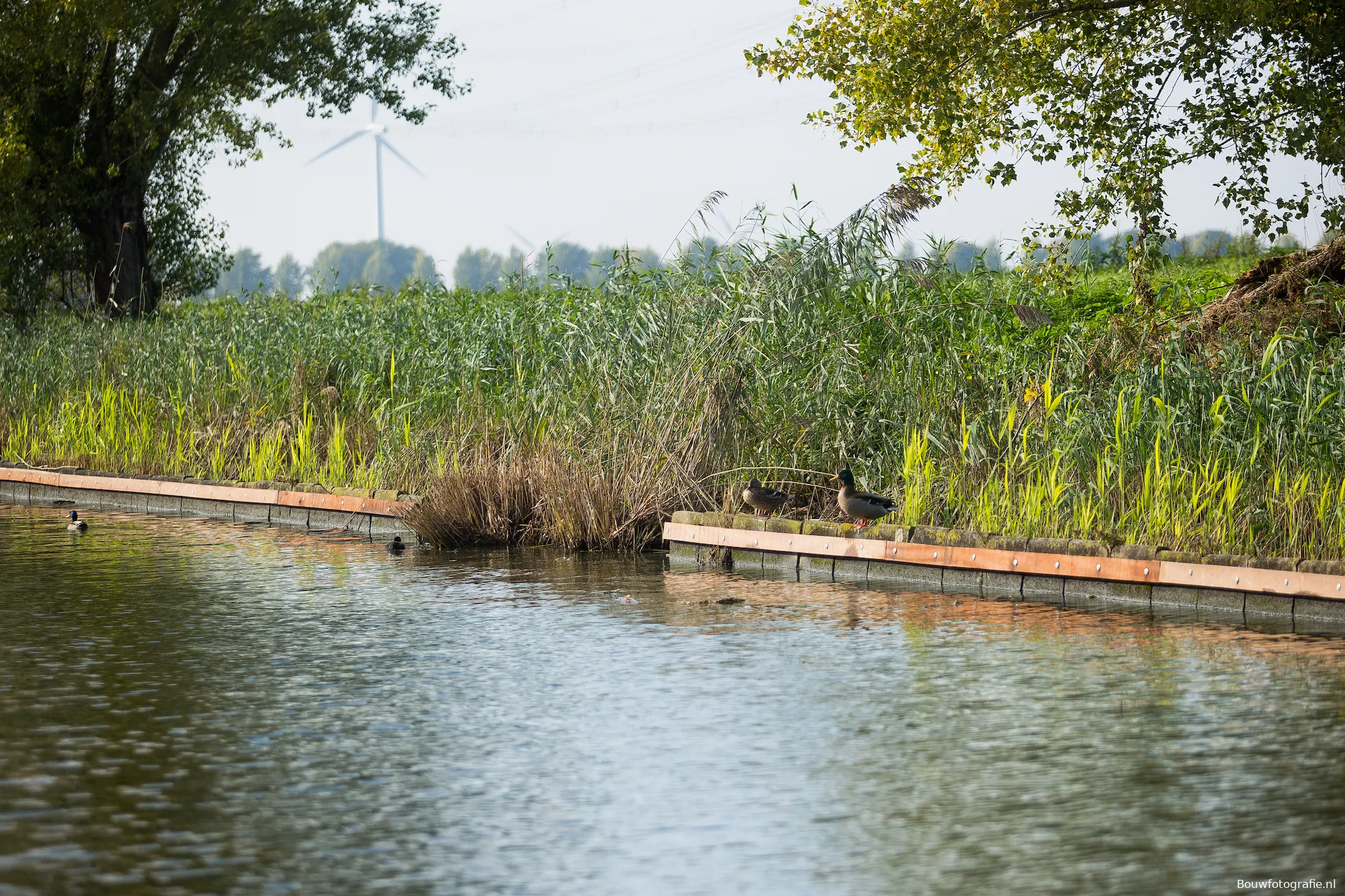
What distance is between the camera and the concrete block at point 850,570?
498 inches

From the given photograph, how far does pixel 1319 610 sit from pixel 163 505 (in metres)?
13.4

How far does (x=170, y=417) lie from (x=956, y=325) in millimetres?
10852

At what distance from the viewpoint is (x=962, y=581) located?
39.6 ft

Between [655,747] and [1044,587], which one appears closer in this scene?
[655,747]

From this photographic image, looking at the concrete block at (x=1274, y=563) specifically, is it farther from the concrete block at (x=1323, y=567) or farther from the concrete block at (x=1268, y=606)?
the concrete block at (x=1268, y=606)

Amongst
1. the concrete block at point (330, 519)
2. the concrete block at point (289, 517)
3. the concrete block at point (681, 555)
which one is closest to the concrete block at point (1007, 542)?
the concrete block at point (681, 555)

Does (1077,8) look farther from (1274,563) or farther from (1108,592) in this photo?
(1274,563)

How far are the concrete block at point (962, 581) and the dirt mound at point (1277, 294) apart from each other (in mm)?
4388

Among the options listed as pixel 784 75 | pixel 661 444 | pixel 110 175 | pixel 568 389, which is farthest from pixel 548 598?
pixel 110 175

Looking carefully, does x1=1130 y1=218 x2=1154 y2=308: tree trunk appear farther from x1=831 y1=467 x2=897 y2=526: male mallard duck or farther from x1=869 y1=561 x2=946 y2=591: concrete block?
x1=869 y1=561 x2=946 y2=591: concrete block

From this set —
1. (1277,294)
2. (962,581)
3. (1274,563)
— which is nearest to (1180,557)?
(1274,563)

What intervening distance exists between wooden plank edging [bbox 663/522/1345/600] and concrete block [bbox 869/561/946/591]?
2.1 inches

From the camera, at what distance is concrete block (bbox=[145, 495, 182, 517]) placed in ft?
62.2

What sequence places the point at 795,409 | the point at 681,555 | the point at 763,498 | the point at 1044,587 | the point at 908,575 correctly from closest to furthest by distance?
the point at 1044,587, the point at 908,575, the point at 763,498, the point at 681,555, the point at 795,409
